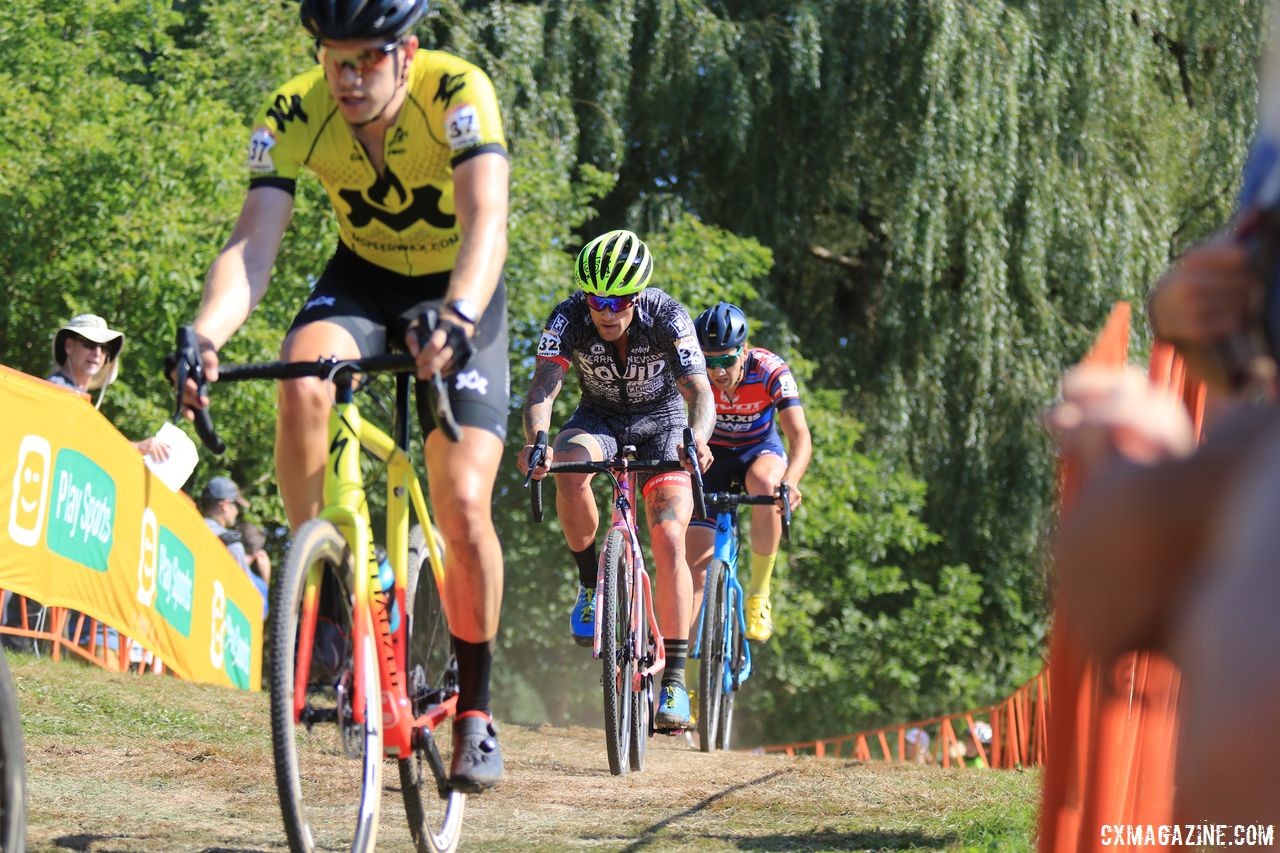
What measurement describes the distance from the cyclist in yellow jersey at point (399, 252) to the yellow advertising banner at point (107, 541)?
476cm

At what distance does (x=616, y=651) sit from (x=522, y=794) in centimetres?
99

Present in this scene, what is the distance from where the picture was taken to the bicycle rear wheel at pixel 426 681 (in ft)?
15.0

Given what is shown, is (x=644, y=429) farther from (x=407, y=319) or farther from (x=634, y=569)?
(x=407, y=319)

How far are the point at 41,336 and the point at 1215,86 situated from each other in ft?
46.8

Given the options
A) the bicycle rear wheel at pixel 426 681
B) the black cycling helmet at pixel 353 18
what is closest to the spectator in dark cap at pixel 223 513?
the bicycle rear wheel at pixel 426 681

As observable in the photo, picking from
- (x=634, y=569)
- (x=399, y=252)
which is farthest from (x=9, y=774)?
(x=634, y=569)

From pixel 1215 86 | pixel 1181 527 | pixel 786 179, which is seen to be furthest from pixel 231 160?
pixel 1181 527

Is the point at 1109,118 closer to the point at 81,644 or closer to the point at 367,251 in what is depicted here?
the point at 81,644

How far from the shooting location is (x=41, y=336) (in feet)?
55.8

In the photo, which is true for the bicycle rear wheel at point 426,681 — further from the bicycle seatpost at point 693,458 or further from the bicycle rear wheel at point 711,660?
the bicycle rear wheel at point 711,660

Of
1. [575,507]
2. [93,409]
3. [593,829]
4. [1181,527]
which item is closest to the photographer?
[1181,527]

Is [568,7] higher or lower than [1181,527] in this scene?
higher

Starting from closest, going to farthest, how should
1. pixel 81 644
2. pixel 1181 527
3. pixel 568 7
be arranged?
1. pixel 1181 527
2. pixel 81 644
3. pixel 568 7

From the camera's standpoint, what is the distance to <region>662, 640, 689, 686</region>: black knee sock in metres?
8.03
